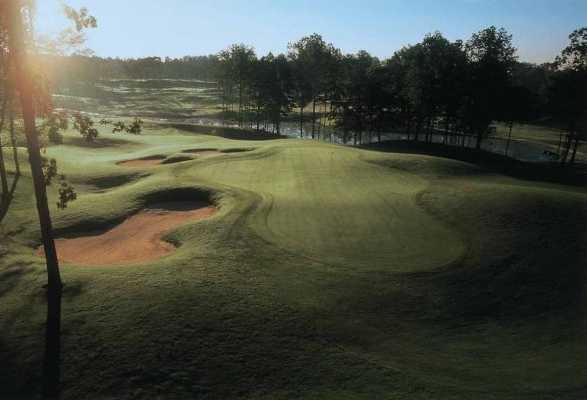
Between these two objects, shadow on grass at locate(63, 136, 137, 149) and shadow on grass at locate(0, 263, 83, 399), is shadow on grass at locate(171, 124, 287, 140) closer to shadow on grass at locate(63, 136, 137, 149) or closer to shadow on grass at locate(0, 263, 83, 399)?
shadow on grass at locate(63, 136, 137, 149)

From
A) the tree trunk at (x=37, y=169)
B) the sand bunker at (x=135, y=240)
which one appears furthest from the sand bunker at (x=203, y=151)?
the tree trunk at (x=37, y=169)

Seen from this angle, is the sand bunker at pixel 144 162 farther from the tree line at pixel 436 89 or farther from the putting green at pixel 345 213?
the tree line at pixel 436 89

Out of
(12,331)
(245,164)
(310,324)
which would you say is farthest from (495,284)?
(245,164)

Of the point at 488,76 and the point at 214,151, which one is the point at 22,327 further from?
the point at 488,76

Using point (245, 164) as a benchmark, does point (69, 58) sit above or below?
above

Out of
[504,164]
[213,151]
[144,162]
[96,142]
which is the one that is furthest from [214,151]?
[504,164]

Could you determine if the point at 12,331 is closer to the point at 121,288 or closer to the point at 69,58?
the point at 121,288
